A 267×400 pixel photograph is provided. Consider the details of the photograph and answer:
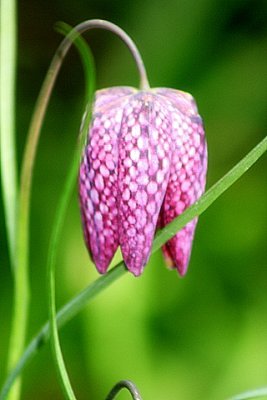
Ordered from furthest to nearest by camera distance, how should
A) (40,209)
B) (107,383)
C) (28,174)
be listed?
(40,209), (107,383), (28,174)

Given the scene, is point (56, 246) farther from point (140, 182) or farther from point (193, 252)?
point (193, 252)

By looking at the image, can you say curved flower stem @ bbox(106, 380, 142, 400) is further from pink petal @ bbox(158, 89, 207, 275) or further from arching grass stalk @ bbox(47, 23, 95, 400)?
pink petal @ bbox(158, 89, 207, 275)

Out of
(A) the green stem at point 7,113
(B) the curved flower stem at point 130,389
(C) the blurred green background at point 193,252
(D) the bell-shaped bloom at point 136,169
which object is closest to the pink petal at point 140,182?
(D) the bell-shaped bloom at point 136,169

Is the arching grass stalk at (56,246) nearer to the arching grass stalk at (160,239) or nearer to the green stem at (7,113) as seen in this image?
the arching grass stalk at (160,239)

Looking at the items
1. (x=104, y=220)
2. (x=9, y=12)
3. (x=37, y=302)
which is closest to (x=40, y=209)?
(x=37, y=302)

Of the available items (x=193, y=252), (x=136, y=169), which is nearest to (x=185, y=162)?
(x=136, y=169)

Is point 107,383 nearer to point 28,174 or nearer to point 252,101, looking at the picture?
point 252,101

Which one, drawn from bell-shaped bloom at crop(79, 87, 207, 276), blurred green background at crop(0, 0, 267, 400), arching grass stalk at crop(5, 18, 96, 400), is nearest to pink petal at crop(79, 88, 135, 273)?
bell-shaped bloom at crop(79, 87, 207, 276)
